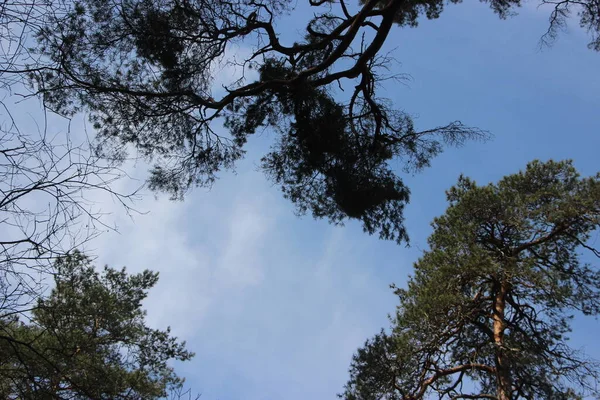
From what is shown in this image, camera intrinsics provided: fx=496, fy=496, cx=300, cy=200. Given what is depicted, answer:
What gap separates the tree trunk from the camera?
24.1 feet

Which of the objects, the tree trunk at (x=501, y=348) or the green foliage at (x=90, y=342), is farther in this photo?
Result: the tree trunk at (x=501, y=348)

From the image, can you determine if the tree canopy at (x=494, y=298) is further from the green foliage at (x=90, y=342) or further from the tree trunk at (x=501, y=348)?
the green foliage at (x=90, y=342)

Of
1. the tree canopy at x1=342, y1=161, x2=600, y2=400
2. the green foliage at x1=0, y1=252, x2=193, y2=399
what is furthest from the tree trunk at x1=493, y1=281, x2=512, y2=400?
the green foliage at x1=0, y1=252, x2=193, y2=399

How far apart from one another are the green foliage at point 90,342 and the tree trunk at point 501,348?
16.6ft

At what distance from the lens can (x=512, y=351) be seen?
751cm

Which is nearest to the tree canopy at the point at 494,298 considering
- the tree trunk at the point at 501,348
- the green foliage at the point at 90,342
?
the tree trunk at the point at 501,348

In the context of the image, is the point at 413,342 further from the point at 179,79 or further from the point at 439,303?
the point at 179,79

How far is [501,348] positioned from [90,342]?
5962 mm

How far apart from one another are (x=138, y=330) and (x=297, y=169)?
4.18m

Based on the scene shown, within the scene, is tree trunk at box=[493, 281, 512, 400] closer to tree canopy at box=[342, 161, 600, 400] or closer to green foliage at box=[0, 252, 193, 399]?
tree canopy at box=[342, 161, 600, 400]

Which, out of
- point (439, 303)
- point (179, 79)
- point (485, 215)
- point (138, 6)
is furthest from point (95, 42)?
point (485, 215)

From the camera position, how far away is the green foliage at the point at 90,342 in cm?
306

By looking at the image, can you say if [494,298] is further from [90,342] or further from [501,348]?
[90,342]

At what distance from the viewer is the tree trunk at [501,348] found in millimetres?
7336
